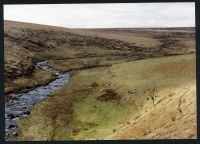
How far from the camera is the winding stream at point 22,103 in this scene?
30872 millimetres

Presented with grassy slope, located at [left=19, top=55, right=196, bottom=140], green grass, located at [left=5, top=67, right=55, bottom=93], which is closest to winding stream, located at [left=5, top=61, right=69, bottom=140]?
grassy slope, located at [left=19, top=55, right=196, bottom=140]

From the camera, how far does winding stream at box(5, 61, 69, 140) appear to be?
30.9 metres

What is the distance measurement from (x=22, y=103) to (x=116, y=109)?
10268 millimetres

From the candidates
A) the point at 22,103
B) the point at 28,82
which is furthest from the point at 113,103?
the point at 28,82

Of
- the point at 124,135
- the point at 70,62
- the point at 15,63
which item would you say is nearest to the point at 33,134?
the point at 124,135

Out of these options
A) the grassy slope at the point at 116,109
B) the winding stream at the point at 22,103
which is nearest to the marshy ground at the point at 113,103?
the grassy slope at the point at 116,109

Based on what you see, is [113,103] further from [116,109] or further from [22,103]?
[22,103]

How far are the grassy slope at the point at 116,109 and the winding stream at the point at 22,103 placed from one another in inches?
30.1

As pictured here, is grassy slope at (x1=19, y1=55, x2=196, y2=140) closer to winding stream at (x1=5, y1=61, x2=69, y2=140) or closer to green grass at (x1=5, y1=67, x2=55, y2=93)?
winding stream at (x1=5, y1=61, x2=69, y2=140)

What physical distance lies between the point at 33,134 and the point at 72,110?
21.0ft

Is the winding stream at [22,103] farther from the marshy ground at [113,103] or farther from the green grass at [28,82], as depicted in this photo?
the green grass at [28,82]

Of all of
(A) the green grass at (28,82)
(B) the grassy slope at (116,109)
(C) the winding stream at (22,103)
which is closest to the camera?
(B) the grassy slope at (116,109)

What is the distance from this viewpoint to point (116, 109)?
1325 inches

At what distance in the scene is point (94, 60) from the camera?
7219 cm
